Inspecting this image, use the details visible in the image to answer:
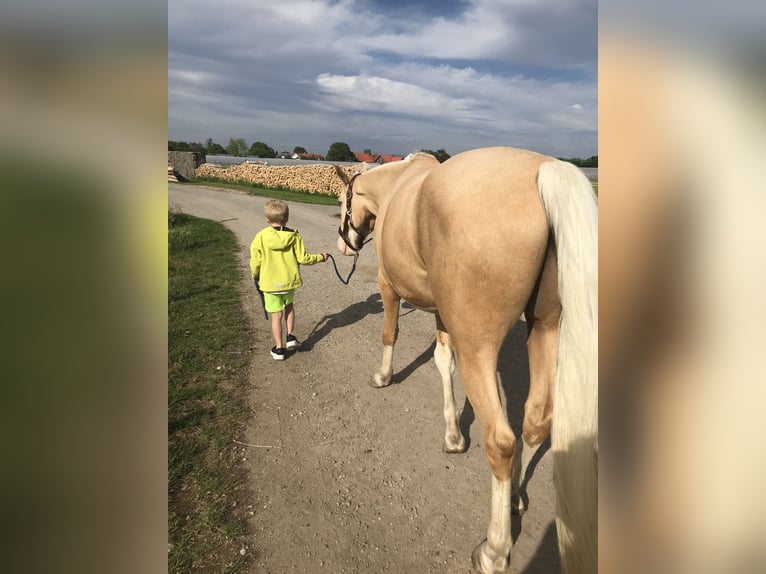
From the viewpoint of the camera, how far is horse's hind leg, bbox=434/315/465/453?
3.20 metres

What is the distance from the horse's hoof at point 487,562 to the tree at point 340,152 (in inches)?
Result: 1977

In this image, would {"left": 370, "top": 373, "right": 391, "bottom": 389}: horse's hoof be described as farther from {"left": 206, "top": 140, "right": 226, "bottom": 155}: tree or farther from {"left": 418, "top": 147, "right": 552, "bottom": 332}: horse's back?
{"left": 206, "top": 140, "right": 226, "bottom": 155}: tree

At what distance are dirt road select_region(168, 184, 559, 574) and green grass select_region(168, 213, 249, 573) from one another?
13 centimetres

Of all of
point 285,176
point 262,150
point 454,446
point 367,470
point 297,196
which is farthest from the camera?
point 262,150

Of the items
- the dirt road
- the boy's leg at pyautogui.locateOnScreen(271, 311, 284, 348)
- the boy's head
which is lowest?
the dirt road

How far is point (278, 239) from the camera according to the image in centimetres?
454

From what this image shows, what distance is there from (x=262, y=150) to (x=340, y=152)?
73.4 feet

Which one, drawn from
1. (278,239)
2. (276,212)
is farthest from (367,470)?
(276,212)

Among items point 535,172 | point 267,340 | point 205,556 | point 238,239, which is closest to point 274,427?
point 205,556

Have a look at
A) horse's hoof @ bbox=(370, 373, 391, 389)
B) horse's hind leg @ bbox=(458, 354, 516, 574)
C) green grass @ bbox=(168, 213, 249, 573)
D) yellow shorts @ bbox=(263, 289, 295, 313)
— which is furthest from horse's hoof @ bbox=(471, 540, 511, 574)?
yellow shorts @ bbox=(263, 289, 295, 313)

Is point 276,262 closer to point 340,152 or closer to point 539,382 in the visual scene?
point 539,382
